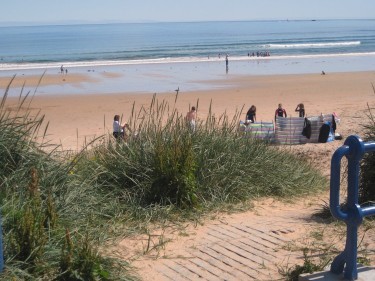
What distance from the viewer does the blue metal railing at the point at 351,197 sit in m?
3.96

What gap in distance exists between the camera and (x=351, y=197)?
13.3 feet

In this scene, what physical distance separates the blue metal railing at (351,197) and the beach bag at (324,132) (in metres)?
10.3

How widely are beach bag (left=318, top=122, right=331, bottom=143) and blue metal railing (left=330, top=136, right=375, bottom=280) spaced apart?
10.3 meters

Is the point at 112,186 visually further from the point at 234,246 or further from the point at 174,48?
the point at 174,48

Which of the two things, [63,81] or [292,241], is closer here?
[292,241]

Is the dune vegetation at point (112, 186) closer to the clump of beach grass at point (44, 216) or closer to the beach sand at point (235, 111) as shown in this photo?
the clump of beach grass at point (44, 216)

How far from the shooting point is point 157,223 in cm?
594

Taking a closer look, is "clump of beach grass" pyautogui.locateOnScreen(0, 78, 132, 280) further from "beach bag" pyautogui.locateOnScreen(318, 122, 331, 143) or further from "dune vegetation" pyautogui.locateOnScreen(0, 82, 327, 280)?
"beach bag" pyautogui.locateOnScreen(318, 122, 331, 143)

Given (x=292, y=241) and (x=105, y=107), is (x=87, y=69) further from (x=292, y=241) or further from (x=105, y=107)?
(x=292, y=241)

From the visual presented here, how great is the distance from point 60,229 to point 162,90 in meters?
25.4

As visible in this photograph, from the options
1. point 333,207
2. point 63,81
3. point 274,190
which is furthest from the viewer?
point 63,81

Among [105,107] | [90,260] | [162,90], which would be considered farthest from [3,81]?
[90,260]

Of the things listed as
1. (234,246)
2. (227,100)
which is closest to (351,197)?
(234,246)

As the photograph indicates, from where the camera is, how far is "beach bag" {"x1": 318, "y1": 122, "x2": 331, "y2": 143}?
14.1 metres
